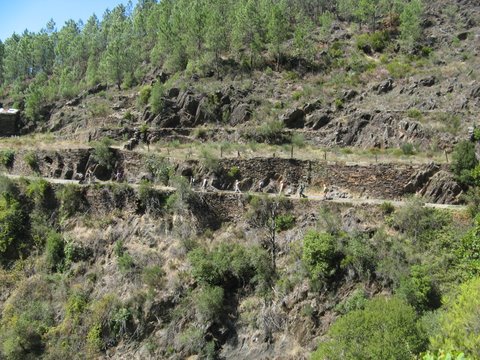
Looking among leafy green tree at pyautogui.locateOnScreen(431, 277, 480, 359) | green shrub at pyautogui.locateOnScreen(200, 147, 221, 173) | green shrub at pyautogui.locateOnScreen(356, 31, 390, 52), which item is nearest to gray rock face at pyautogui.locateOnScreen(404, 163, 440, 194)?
leafy green tree at pyautogui.locateOnScreen(431, 277, 480, 359)

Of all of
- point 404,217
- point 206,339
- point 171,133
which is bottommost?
point 206,339

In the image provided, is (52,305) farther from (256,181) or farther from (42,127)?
(42,127)

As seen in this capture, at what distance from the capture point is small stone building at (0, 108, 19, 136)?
53.6 m

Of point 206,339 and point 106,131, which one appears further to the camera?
point 106,131

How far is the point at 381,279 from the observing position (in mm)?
22734

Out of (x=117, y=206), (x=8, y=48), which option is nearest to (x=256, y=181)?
(x=117, y=206)

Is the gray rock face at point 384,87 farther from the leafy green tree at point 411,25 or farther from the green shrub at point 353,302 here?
the green shrub at point 353,302

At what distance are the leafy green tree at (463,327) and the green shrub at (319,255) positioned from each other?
21.9 ft

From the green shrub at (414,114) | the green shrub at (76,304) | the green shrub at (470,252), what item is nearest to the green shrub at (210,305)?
the green shrub at (76,304)

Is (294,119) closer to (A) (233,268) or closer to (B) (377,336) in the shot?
(A) (233,268)

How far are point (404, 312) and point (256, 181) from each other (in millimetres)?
14925

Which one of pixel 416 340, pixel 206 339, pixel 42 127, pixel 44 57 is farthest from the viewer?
pixel 44 57

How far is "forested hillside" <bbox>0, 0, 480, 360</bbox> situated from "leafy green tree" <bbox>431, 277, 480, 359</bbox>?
7cm

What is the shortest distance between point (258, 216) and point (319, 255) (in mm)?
5649
